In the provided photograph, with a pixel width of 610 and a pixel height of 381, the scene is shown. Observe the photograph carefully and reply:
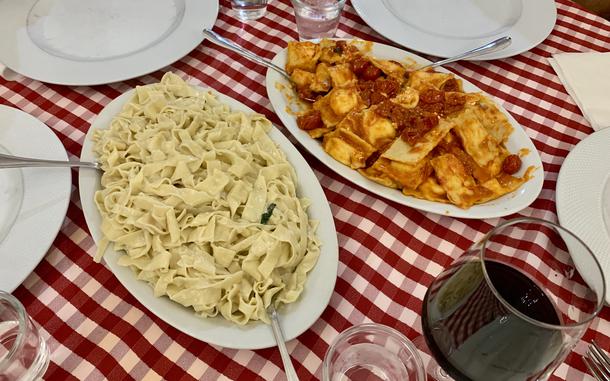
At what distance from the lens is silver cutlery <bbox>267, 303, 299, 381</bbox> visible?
925 mm

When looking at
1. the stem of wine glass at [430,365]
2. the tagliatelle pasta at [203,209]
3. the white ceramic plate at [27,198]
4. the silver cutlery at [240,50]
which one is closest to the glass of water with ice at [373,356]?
the stem of wine glass at [430,365]

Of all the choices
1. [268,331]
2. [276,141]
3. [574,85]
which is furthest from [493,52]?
[268,331]

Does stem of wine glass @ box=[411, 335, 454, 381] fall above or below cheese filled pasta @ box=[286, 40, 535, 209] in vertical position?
below

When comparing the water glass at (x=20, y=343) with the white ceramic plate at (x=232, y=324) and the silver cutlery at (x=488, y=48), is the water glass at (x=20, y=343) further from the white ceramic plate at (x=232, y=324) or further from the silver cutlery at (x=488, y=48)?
the silver cutlery at (x=488, y=48)

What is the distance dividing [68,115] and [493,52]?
1.36 m

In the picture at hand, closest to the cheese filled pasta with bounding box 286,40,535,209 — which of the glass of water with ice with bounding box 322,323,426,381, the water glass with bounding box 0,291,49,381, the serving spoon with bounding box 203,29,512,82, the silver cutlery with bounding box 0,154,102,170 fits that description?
the serving spoon with bounding box 203,29,512,82

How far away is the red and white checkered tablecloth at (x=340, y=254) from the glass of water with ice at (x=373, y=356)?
0.07 metres

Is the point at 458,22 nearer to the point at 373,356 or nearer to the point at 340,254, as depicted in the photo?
the point at 340,254

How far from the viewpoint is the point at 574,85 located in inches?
65.4

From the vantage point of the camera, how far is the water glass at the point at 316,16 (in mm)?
1691

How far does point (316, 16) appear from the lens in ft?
5.60

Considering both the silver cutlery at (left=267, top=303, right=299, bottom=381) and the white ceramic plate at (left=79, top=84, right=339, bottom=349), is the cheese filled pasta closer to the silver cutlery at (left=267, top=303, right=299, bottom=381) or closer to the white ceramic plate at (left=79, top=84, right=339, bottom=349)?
the white ceramic plate at (left=79, top=84, right=339, bottom=349)

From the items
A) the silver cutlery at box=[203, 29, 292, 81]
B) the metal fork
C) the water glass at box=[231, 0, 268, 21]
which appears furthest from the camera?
the water glass at box=[231, 0, 268, 21]

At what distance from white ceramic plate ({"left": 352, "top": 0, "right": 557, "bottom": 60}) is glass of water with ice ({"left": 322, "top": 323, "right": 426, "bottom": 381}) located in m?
1.02
